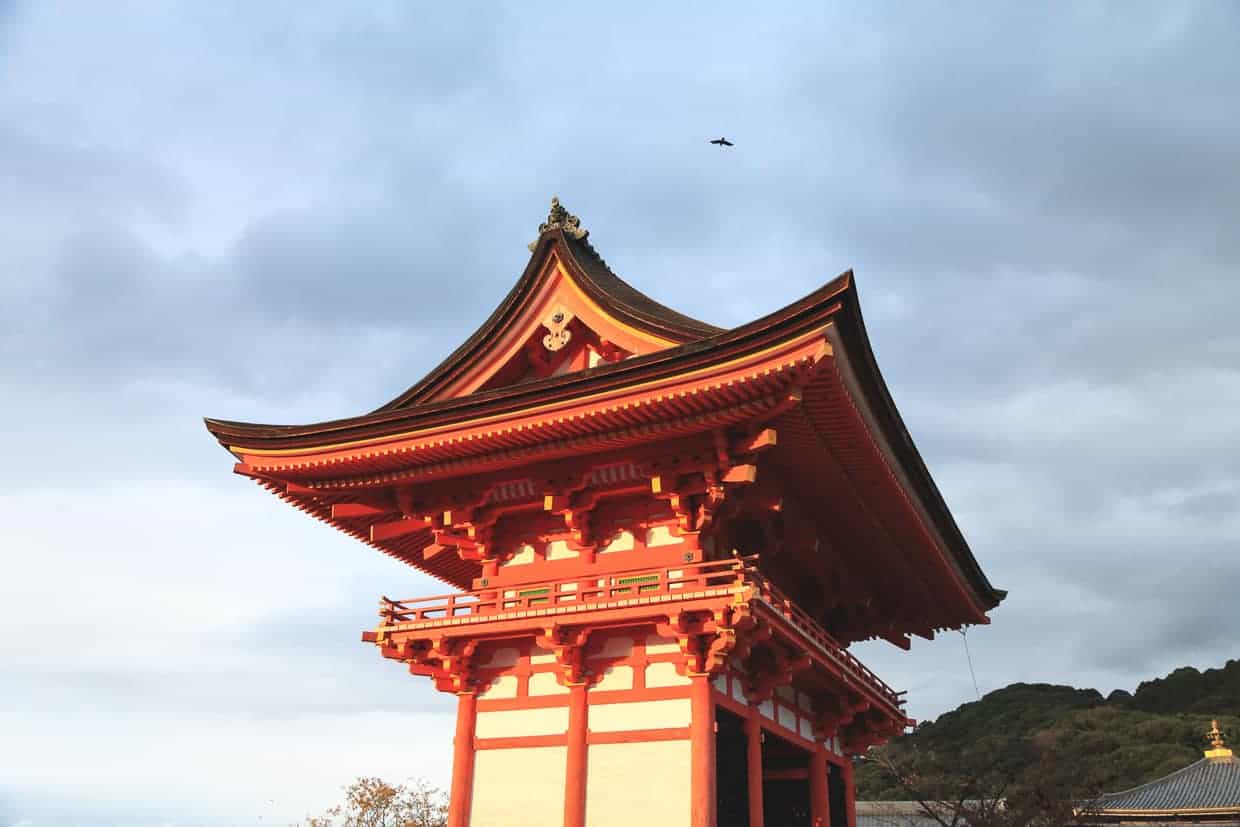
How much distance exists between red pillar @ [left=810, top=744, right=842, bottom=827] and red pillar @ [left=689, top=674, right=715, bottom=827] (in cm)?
559

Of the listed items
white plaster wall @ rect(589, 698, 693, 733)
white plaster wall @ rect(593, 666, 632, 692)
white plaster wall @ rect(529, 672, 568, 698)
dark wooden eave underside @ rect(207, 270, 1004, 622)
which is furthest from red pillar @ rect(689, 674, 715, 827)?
dark wooden eave underside @ rect(207, 270, 1004, 622)

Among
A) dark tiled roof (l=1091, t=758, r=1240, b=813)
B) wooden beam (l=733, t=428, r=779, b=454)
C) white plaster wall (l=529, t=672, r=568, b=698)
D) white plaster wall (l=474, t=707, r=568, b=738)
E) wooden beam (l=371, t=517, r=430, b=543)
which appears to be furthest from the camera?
dark tiled roof (l=1091, t=758, r=1240, b=813)

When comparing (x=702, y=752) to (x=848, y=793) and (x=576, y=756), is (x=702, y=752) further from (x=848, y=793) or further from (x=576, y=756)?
(x=848, y=793)

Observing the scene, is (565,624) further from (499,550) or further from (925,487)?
(925,487)

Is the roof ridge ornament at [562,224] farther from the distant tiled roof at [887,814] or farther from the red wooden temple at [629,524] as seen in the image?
the distant tiled roof at [887,814]

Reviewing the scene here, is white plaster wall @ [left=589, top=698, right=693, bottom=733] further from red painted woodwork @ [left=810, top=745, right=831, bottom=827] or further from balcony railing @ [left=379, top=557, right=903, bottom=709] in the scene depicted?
red painted woodwork @ [left=810, top=745, right=831, bottom=827]

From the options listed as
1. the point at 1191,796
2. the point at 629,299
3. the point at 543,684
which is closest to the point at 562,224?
the point at 629,299

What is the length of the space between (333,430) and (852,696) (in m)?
11.2

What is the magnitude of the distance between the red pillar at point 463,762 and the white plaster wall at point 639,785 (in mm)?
2194

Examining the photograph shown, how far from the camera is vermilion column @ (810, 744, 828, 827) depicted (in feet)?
64.0

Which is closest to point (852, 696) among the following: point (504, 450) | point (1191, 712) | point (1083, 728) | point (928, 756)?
point (504, 450)

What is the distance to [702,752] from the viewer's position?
1501cm

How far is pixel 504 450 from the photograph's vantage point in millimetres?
17250

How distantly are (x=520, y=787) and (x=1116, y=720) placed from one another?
76897 mm
